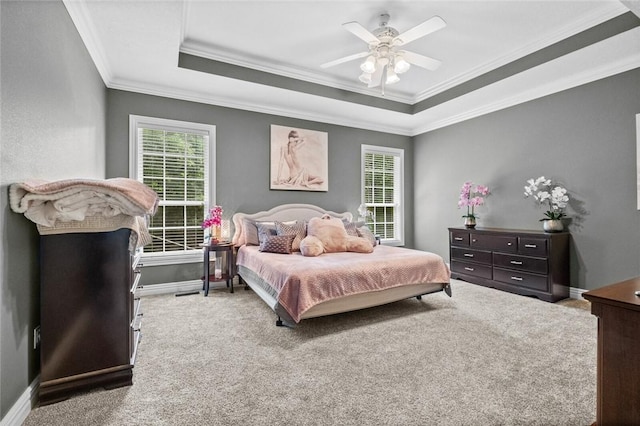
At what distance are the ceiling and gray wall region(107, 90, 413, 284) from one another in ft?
0.53

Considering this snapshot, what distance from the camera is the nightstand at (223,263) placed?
3.88 m

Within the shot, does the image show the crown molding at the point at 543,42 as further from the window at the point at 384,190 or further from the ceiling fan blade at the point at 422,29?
the ceiling fan blade at the point at 422,29

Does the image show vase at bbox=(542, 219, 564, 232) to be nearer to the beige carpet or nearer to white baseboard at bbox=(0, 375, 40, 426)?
the beige carpet

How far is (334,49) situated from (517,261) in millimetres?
3493

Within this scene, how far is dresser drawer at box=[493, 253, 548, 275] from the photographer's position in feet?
12.1

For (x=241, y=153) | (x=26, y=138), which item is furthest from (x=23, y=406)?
(x=241, y=153)

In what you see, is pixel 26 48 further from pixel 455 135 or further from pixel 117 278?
pixel 455 135

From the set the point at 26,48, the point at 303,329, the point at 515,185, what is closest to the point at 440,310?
the point at 303,329

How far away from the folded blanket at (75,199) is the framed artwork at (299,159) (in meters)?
3.03

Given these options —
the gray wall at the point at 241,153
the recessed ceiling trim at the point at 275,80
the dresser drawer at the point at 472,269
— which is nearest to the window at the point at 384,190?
the gray wall at the point at 241,153

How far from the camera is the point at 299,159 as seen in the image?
4.98 m

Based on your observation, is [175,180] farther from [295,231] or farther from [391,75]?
[391,75]

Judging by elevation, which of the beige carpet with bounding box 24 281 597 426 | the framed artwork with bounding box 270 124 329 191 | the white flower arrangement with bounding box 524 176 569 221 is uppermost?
the framed artwork with bounding box 270 124 329 191

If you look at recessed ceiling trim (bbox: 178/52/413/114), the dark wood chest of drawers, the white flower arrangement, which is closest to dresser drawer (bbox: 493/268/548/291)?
the dark wood chest of drawers
